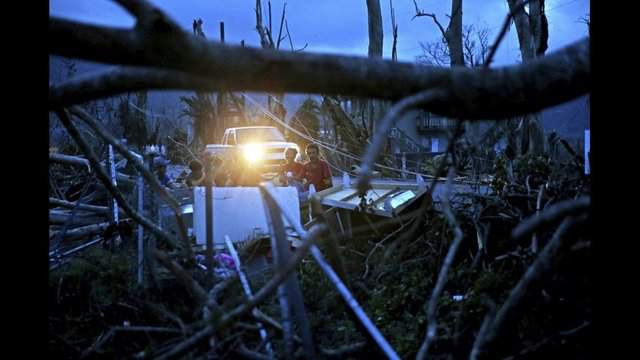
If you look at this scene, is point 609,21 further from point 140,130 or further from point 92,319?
point 140,130

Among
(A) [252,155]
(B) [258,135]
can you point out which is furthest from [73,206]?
(B) [258,135]

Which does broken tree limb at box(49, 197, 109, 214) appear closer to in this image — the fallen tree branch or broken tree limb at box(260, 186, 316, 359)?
the fallen tree branch

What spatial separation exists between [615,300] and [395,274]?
10.4ft

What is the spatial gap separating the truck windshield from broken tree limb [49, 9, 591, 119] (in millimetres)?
12197

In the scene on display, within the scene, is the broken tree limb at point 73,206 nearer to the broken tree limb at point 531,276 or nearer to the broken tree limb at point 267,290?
the broken tree limb at point 267,290

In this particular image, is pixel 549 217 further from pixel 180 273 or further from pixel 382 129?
pixel 180 273

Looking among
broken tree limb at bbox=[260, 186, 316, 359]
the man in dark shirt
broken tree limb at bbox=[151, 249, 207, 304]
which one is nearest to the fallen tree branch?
broken tree limb at bbox=[260, 186, 316, 359]

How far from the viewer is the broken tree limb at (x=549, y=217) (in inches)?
55.4

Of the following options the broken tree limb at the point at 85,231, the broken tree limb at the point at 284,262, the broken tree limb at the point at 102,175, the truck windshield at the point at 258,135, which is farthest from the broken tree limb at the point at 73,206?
the truck windshield at the point at 258,135

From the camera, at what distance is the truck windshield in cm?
1380

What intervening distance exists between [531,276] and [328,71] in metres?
0.86

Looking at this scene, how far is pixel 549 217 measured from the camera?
150 centimetres

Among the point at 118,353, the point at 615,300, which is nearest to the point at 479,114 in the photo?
the point at 615,300

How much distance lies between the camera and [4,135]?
1.46 metres
